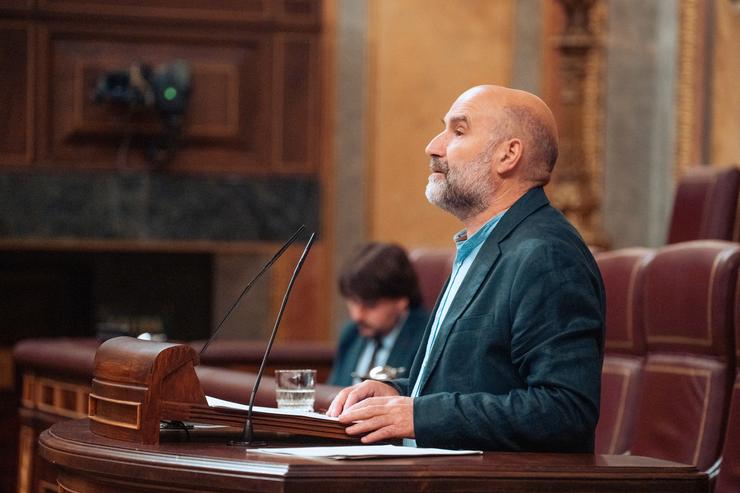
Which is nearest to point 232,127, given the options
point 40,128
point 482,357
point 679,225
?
point 40,128

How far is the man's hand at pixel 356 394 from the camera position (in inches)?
82.4

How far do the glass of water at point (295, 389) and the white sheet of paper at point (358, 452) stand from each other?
60 cm

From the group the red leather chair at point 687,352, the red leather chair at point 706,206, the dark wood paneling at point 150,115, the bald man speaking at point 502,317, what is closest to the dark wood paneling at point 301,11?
the dark wood paneling at point 150,115

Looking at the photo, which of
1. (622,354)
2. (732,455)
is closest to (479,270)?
(732,455)

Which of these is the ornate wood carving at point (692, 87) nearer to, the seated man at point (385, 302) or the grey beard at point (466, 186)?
the seated man at point (385, 302)

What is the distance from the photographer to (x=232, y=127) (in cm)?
697

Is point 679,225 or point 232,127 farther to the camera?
point 232,127

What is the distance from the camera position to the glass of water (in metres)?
2.49

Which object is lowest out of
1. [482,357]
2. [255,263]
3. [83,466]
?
[255,263]

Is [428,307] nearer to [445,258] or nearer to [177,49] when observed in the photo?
[445,258]

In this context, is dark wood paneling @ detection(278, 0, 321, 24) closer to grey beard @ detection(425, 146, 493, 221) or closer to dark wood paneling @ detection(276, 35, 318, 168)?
dark wood paneling @ detection(276, 35, 318, 168)

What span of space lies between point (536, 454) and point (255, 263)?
208 inches

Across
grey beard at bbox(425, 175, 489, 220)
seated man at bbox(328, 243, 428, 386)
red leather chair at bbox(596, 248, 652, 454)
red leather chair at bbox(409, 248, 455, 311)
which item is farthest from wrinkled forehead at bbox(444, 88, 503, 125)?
red leather chair at bbox(409, 248, 455, 311)

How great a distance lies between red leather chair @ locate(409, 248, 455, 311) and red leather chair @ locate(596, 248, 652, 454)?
97 centimetres
